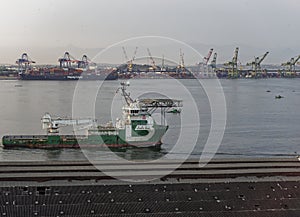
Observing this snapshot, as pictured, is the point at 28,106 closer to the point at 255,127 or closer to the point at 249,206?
the point at 255,127

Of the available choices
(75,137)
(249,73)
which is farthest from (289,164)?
(249,73)

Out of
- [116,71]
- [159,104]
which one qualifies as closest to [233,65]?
[116,71]

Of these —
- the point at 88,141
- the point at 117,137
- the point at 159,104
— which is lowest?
the point at 88,141

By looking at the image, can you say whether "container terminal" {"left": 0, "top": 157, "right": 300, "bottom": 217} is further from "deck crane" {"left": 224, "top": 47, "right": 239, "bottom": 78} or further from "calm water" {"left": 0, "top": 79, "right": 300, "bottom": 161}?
"deck crane" {"left": 224, "top": 47, "right": 239, "bottom": 78}

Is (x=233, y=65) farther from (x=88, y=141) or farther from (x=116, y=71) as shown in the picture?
(x=88, y=141)

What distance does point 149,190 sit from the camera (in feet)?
31.7

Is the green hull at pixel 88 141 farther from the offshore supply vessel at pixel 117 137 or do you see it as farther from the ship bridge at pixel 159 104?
the ship bridge at pixel 159 104

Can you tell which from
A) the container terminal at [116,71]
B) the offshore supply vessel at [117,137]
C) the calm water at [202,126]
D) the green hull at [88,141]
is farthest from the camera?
the container terminal at [116,71]

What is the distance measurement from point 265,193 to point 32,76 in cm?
6758

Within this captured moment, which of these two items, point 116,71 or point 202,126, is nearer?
point 202,126

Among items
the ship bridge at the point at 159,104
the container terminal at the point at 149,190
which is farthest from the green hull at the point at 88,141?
the container terminal at the point at 149,190

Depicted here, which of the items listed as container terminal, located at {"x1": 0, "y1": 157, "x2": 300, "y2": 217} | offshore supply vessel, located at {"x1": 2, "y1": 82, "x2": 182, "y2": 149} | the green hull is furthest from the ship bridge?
container terminal, located at {"x1": 0, "y1": 157, "x2": 300, "y2": 217}

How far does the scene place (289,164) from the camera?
1209 cm

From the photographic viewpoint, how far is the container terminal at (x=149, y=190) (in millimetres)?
8836
